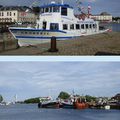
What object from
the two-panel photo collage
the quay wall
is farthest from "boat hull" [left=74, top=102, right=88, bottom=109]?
the quay wall

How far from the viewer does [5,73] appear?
7.04ft

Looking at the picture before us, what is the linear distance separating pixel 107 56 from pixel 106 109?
390mm

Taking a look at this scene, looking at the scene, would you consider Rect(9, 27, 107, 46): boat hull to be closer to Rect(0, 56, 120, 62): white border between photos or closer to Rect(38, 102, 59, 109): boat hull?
Rect(0, 56, 120, 62): white border between photos

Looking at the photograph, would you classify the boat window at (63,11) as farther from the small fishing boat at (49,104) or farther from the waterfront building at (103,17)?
the small fishing boat at (49,104)

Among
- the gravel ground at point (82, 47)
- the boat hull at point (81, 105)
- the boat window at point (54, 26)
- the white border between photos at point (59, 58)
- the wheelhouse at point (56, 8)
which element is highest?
the wheelhouse at point (56, 8)

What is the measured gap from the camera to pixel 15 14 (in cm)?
224

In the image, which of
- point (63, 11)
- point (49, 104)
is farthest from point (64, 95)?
point (63, 11)

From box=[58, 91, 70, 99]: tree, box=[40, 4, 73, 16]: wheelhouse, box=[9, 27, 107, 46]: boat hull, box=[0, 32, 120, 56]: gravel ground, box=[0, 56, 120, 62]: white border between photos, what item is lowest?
box=[58, 91, 70, 99]: tree

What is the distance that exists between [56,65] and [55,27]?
331 millimetres

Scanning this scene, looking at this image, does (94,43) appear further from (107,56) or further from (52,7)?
(52,7)

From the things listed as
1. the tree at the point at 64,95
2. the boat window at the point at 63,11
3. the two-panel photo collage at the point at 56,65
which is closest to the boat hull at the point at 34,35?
the two-panel photo collage at the point at 56,65

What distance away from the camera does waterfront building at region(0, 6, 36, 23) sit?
222 centimetres

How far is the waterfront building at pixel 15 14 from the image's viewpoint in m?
2.22

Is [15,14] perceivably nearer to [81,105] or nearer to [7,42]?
[7,42]
